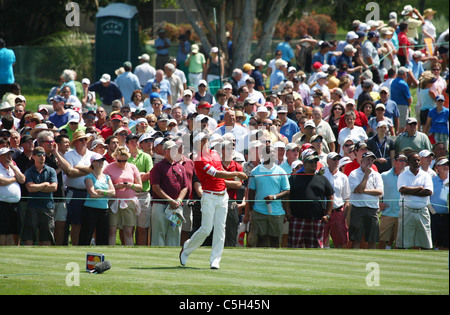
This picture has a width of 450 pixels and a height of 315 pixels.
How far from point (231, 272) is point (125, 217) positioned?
10.2 feet

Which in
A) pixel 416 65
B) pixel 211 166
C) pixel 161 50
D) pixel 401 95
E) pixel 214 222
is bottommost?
pixel 214 222

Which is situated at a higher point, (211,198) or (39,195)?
(211,198)

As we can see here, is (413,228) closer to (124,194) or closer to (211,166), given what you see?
(211,166)

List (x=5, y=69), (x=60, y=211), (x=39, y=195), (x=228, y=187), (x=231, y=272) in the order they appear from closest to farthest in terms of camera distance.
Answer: (x=231, y=272), (x=228, y=187), (x=39, y=195), (x=60, y=211), (x=5, y=69)

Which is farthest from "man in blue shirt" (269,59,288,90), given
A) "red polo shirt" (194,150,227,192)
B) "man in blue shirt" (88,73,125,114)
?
"red polo shirt" (194,150,227,192)

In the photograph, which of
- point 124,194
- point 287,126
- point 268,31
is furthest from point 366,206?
point 268,31

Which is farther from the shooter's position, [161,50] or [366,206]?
[161,50]

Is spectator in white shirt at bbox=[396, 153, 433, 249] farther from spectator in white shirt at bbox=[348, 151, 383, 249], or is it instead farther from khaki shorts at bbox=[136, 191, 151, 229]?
khaki shorts at bbox=[136, 191, 151, 229]

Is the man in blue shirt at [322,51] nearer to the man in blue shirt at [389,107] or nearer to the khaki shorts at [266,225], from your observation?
the man in blue shirt at [389,107]

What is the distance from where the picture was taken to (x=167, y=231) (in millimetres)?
13164

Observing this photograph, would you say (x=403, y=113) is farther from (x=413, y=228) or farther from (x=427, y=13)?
(x=413, y=228)

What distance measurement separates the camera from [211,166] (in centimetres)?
1035

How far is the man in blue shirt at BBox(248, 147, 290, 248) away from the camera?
42.3 feet

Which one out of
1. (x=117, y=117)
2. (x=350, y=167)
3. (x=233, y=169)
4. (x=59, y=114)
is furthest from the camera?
(x=59, y=114)
